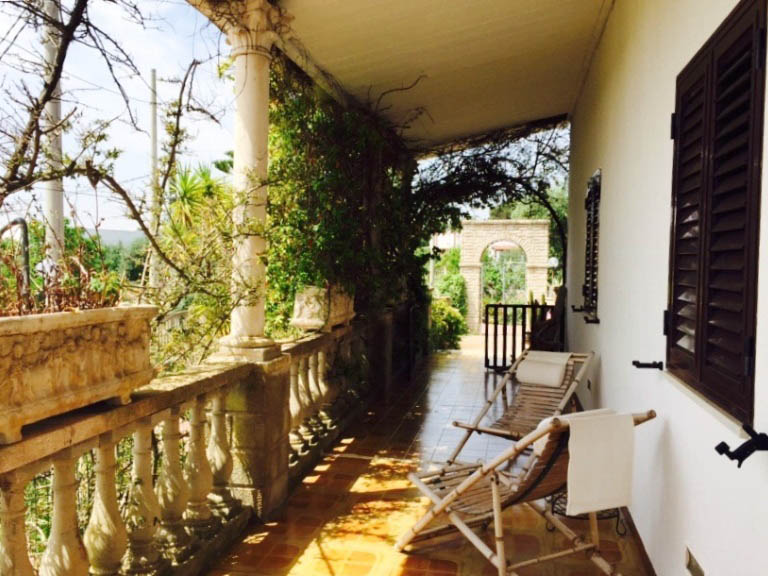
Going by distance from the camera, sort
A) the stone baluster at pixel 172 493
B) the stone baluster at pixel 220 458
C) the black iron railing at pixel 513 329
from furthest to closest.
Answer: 1. the black iron railing at pixel 513 329
2. the stone baluster at pixel 220 458
3. the stone baluster at pixel 172 493

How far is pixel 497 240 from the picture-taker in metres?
17.5

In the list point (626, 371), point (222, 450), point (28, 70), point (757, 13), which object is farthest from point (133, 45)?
point (626, 371)

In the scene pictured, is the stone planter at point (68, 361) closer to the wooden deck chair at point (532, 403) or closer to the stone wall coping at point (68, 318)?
the stone wall coping at point (68, 318)

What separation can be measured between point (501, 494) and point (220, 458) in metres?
1.48

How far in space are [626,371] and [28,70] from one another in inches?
135

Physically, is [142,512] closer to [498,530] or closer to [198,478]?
[198,478]

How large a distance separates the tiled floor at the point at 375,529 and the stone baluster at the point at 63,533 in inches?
38.2

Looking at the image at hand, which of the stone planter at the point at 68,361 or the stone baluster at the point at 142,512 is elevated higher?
the stone planter at the point at 68,361

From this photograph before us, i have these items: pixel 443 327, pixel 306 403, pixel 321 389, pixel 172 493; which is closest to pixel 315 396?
pixel 321 389

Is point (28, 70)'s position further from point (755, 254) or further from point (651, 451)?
point (651, 451)

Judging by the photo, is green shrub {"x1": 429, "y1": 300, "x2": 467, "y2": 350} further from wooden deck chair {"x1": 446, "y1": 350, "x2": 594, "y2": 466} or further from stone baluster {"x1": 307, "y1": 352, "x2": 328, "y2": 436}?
wooden deck chair {"x1": 446, "y1": 350, "x2": 594, "y2": 466}

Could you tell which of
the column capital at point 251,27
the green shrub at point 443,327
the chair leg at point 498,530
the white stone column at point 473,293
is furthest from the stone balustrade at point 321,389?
the white stone column at point 473,293

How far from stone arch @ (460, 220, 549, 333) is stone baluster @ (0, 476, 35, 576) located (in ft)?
50.9

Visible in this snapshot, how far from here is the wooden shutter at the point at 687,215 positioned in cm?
226
